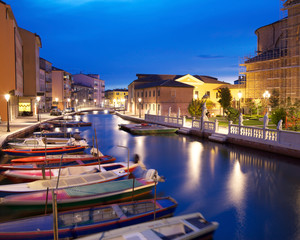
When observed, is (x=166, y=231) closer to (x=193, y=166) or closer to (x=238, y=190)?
(x=238, y=190)

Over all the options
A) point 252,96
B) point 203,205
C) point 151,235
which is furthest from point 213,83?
point 151,235

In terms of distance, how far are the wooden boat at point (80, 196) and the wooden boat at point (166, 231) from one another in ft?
10.3

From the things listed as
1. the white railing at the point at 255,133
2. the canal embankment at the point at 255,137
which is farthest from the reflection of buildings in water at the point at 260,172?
the white railing at the point at 255,133

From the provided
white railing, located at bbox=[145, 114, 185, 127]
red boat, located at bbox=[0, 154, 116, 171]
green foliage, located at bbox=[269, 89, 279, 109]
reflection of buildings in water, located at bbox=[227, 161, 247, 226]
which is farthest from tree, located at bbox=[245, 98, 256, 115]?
red boat, located at bbox=[0, 154, 116, 171]

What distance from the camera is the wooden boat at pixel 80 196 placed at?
9883mm

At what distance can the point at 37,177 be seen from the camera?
13211mm

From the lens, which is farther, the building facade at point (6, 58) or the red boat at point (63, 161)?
the building facade at point (6, 58)

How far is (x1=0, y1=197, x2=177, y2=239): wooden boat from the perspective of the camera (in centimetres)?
761

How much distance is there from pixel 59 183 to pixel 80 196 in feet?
5.97

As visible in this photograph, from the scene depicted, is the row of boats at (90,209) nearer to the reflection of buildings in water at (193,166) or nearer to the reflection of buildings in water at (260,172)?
the reflection of buildings in water at (193,166)

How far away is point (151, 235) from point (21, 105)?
54.9m

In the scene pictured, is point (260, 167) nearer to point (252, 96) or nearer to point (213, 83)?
point (252, 96)

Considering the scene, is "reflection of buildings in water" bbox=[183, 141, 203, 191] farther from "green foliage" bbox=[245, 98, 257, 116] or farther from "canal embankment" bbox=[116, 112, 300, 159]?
"green foliage" bbox=[245, 98, 257, 116]

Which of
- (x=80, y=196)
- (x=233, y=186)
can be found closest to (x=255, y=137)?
(x=233, y=186)
